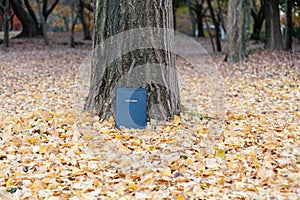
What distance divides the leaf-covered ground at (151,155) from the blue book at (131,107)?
122 mm

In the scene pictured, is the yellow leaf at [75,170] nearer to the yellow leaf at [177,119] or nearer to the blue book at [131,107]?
the blue book at [131,107]

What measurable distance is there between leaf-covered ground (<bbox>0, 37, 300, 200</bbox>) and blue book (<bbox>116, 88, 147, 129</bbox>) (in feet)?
0.40

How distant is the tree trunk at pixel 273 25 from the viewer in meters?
13.5

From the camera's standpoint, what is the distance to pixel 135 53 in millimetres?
4520

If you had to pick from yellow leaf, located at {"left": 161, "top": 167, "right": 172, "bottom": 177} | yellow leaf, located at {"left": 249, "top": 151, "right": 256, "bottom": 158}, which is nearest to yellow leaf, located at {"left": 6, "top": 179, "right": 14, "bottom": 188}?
yellow leaf, located at {"left": 161, "top": 167, "right": 172, "bottom": 177}

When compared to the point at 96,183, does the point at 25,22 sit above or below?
above

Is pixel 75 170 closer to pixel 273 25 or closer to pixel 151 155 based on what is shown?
pixel 151 155

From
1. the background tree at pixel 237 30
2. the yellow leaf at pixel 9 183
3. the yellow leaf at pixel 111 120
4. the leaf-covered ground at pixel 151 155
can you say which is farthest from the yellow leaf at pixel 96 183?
the background tree at pixel 237 30

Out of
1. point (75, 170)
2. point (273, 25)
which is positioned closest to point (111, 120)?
point (75, 170)

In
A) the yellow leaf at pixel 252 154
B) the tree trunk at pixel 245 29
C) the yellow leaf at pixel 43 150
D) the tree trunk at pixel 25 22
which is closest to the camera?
the yellow leaf at pixel 252 154

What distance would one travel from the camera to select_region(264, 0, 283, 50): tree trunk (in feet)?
44.3

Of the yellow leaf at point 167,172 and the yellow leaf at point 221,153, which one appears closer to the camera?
the yellow leaf at point 167,172

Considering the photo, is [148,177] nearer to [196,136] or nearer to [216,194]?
[216,194]

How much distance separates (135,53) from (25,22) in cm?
1719
